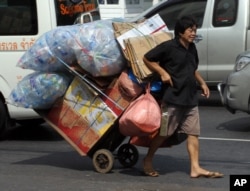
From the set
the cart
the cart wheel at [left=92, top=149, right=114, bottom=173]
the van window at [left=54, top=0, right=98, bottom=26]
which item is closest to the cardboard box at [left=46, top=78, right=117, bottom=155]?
the cart

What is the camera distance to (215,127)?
10.5 m

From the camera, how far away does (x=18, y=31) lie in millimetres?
9242

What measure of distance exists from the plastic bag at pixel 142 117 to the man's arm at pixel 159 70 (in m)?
0.24

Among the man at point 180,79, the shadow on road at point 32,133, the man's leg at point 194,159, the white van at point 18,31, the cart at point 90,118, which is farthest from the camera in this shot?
the shadow on road at point 32,133

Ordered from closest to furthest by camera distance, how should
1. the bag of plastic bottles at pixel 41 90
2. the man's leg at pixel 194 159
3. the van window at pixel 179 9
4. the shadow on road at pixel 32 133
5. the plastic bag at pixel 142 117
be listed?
1. the plastic bag at pixel 142 117
2. the man's leg at pixel 194 159
3. the bag of plastic bottles at pixel 41 90
4. the shadow on road at pixel 32 133
5. the van window at pixel 179 9

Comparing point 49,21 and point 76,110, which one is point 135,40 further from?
point 49,21

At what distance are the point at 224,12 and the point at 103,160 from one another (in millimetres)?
5838

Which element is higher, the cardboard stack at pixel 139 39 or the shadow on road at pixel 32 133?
the cardboard stack at pixel 139 39

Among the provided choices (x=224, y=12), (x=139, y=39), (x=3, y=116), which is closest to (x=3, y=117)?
(x=3, y=116)

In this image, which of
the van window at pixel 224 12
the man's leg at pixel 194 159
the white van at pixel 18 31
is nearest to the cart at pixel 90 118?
the man's leg at pixel 194 159

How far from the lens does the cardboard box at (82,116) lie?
23.6ft

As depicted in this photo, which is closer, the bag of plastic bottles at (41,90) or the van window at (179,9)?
the bag of plastic bottles at (41,90)

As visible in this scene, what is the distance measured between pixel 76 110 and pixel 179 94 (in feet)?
3.82

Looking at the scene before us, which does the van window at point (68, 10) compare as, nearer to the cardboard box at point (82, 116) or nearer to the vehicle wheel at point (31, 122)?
the vehicle wheel at point (31, 122)
